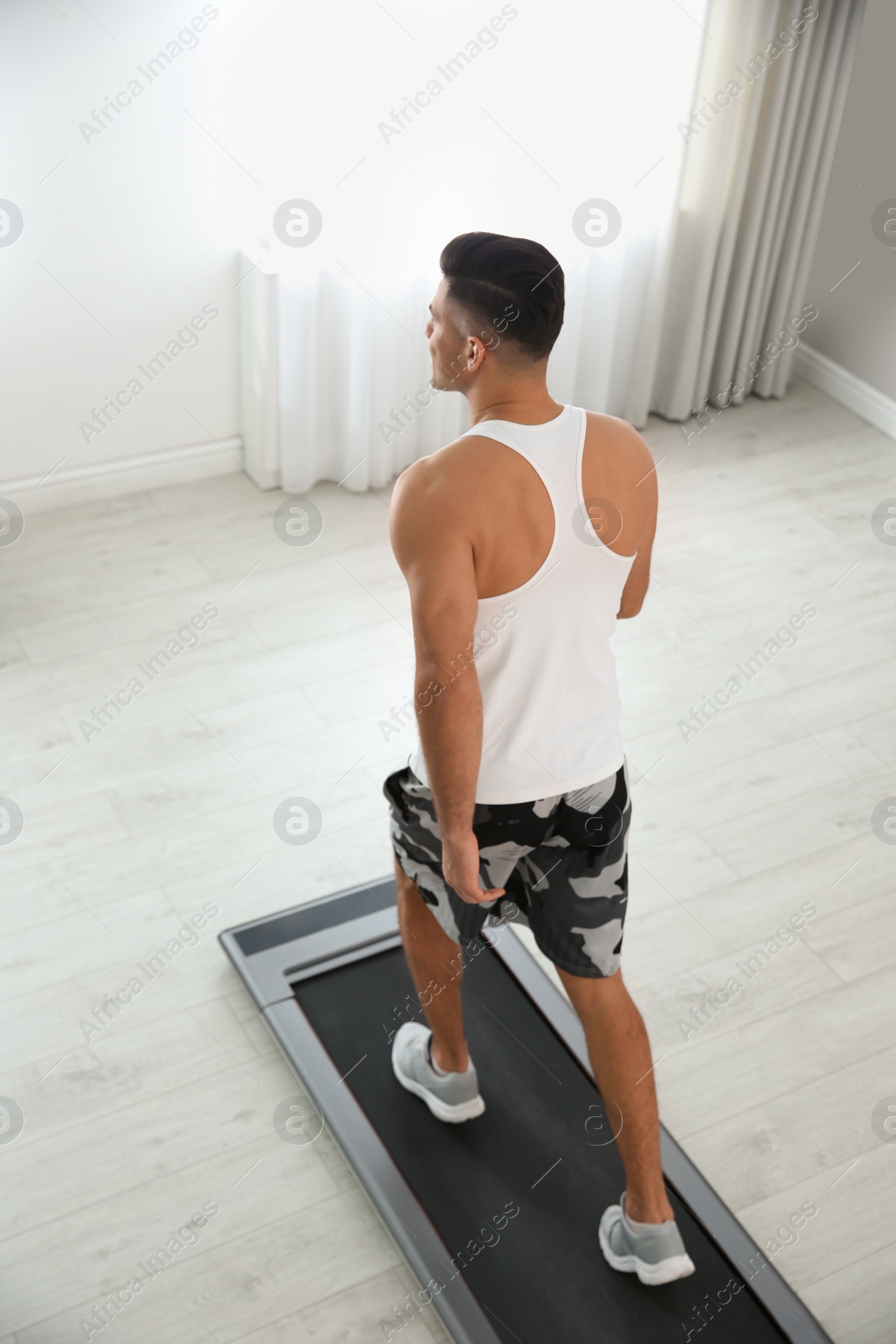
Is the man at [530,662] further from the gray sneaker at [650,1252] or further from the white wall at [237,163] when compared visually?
the white wall at [237,163]

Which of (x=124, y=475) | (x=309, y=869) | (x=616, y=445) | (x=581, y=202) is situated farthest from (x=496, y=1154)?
(x=581, y=202)

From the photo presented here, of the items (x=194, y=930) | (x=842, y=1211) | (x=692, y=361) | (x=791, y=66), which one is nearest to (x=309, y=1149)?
(x=194, y=930)

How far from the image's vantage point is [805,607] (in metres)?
3.56

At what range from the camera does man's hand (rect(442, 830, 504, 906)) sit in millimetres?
1678

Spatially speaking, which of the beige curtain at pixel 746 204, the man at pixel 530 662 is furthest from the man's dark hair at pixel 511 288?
the beige curtain at pixel 746 204

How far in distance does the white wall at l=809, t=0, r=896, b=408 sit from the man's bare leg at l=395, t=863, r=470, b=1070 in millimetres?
3141

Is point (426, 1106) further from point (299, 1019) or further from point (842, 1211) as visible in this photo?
point (842, 1211)

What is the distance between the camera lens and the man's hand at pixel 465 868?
168 centimetres

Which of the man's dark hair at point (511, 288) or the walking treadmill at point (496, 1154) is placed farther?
the walking treadmill at point (496, 1154)

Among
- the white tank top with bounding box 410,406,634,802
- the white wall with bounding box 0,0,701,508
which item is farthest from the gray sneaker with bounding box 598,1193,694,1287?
the white wall with bounding box 0,0,701,508

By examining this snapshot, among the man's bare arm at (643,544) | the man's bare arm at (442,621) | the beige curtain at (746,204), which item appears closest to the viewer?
the man's bare arm at (442,621)

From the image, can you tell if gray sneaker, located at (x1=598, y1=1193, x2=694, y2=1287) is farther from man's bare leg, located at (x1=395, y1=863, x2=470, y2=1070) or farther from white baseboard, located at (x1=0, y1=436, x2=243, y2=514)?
white baseboard, located at (x1=0, y1=436, x2=243, y2=514)

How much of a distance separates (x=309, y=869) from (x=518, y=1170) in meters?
0.83

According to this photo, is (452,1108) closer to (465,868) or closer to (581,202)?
(465,868)
